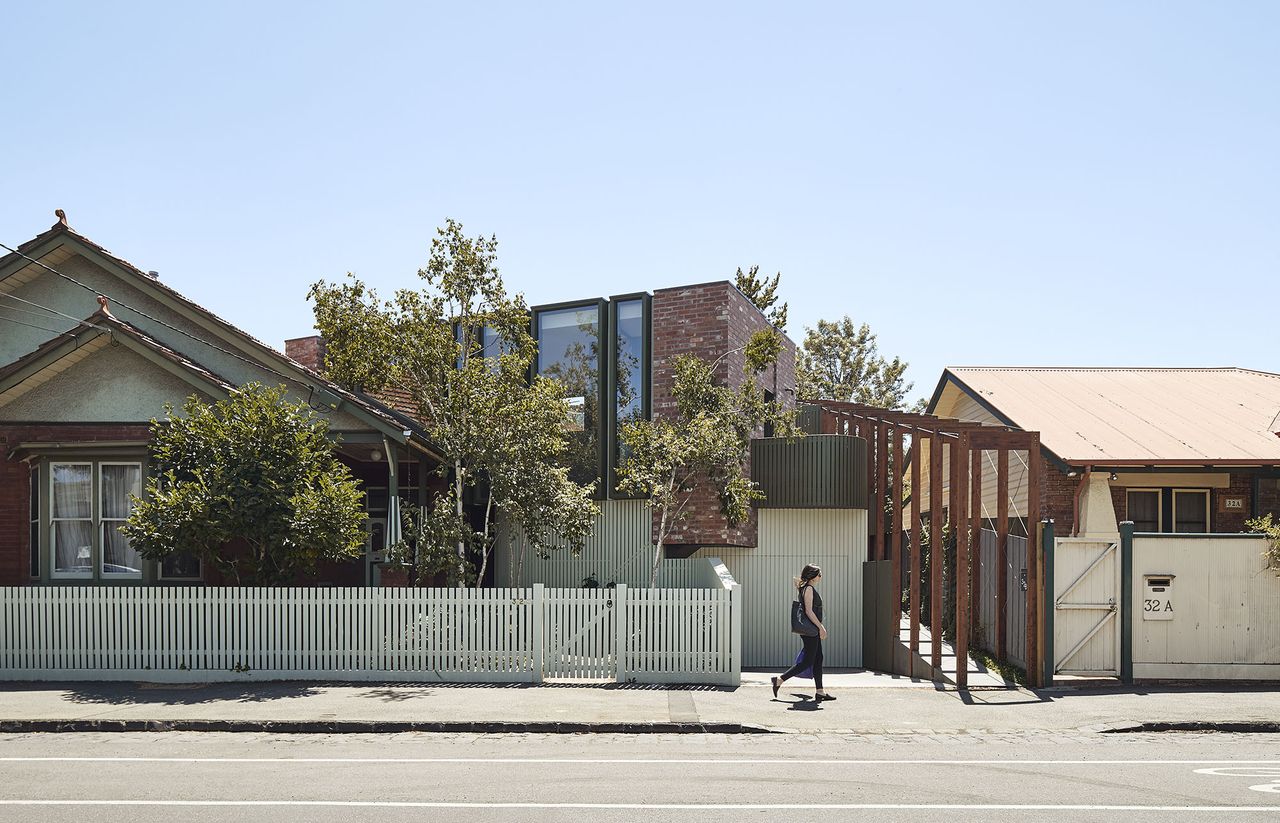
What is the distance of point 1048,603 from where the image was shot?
1461cm

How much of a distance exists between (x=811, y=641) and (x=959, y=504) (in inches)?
143

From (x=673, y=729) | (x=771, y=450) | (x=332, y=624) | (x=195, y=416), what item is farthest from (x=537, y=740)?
(x=771, y=450)

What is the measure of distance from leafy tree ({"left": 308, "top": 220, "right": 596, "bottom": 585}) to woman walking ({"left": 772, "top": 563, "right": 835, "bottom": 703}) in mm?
3808

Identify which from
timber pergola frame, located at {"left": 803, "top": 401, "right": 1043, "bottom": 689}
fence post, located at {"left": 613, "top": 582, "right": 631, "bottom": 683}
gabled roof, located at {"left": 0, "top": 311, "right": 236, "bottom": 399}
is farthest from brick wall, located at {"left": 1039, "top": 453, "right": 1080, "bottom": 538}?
gabled roof, located at {"left": 0, "top": 311, "right": 236, "bottom": 399}

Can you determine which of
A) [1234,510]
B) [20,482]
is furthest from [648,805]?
[1234,510]

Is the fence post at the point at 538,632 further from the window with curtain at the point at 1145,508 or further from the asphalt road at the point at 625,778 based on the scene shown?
the window with curtain at the point at 1145,508

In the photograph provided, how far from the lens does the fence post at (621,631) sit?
48.2 feet

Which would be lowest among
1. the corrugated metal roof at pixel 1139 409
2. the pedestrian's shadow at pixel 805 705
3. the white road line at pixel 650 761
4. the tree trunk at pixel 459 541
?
the pedestrian's shadow at pixel 805 705

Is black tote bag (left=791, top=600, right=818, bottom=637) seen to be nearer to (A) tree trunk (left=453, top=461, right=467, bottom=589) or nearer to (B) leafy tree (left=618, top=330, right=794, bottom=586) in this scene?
(B) leafy tree (left=618, top=330, right=794, bottom=586)

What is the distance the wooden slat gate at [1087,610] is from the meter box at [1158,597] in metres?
0.36

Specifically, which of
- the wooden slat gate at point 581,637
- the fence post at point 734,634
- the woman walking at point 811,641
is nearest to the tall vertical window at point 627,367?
the wooden slat gate at point 581,637

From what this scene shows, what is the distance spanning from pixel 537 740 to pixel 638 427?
7.04 meters

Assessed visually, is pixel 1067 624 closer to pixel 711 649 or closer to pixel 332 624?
pixel 711 649

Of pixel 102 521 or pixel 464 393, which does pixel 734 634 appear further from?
pixel 102 521
